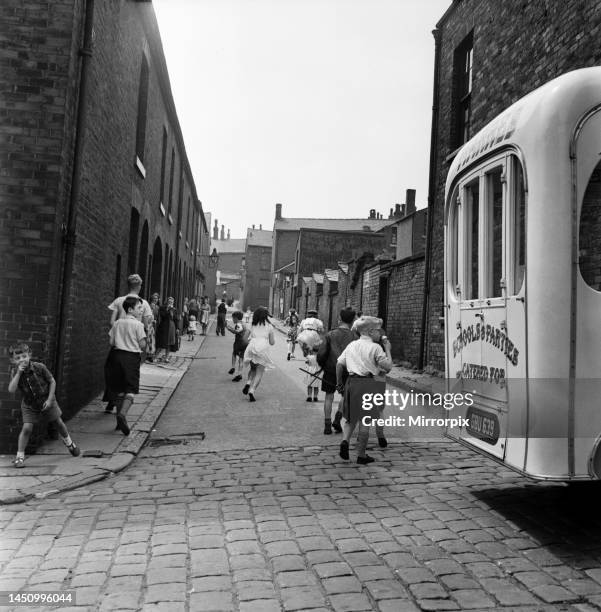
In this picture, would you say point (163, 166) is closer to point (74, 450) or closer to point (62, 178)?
point (62, 178)

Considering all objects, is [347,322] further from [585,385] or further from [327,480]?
[585,385]

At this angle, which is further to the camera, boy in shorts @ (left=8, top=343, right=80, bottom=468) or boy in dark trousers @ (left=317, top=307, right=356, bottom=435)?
boy in dark trousers @ (left=317, top=307, right=356, bottom=435)

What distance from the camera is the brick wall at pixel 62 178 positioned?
6.03m

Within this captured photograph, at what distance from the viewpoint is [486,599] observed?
308 centimetres

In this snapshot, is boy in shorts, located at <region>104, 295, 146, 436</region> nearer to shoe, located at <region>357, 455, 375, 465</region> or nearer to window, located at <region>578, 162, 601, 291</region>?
shoe, located at <region>357, 455, 375, 465</region>

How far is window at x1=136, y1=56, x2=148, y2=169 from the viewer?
40.8ft

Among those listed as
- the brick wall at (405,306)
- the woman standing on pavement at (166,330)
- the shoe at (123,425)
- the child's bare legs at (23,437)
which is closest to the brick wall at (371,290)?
the brick wall at (405,306)

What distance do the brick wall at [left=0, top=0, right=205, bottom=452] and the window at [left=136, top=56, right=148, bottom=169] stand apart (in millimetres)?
1589

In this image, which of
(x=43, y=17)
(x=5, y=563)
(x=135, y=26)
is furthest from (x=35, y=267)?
(x=135, y=26)

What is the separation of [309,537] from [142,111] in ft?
37.0

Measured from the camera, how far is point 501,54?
10.4m

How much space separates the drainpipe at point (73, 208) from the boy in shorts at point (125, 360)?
0.62m

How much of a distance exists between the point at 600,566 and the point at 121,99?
357 inches

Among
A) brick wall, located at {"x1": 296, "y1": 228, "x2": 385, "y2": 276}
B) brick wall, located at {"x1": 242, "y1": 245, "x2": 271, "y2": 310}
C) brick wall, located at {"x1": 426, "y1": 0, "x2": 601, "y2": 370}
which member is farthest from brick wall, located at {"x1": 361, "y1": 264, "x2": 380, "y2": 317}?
brick wall, located at {"x1": 242, "y1": 245, "x2": 271, "y2": 310}
